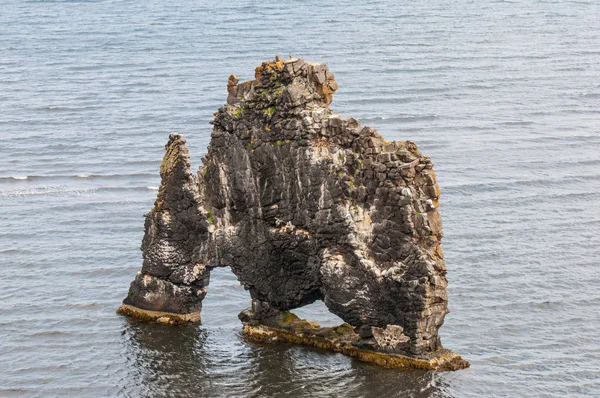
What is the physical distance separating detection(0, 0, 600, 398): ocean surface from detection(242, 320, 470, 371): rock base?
20.9 inches

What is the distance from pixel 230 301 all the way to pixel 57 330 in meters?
9.23

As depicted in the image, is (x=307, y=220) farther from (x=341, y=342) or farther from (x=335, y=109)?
(x=335, y=109)

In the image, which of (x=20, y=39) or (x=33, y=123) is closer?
(x=33, y=123)

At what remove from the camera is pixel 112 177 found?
92.2 meters

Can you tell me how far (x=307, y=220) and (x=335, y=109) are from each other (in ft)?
177

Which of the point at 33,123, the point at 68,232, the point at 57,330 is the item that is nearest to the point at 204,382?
the point at 57,330

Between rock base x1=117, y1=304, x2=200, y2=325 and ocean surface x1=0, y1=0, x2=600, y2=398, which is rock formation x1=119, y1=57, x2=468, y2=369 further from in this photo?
ocean surface x1=0, y1=0, x2=600, y2=398

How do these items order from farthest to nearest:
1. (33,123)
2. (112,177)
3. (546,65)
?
(546,65)
(33,123)
(112,177)

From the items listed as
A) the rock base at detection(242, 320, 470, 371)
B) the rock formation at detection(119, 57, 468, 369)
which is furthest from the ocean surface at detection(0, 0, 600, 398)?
the rock formation at detection(119, 57, 468, 369)

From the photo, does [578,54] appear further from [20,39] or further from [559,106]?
[20,39]

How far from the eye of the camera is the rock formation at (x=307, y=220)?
5281cm

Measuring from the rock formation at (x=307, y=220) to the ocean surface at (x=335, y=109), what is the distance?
83.9 inches

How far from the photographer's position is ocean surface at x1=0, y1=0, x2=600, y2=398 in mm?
57000

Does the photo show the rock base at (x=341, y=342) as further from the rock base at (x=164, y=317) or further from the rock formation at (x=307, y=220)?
the rock base at (x=164, y=317)
